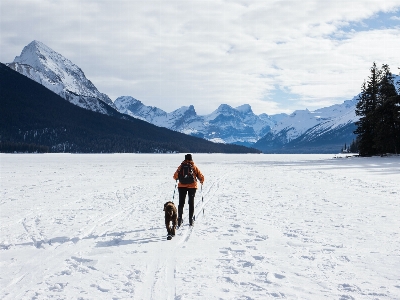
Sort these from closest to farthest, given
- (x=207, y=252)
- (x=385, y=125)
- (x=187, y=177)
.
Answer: (x=207, y=252), (x=187, y=177), (x=385, y=125)

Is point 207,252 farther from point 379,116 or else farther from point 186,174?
point 379,116

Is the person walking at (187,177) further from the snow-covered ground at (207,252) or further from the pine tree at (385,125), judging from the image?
the pine tree at (385,125)

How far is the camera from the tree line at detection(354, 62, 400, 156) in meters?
52.5

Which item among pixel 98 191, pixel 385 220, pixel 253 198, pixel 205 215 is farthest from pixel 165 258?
pixel 98 191

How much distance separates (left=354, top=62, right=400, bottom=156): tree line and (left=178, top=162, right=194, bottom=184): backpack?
49087mm

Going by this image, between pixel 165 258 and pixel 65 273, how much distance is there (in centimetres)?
194

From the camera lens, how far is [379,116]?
53.6m

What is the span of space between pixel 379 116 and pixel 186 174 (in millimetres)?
51229

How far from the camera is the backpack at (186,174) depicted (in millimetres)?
10508

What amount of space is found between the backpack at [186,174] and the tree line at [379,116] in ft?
161

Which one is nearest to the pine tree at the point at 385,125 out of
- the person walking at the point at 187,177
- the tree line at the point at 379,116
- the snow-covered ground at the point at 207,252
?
the tree line at the point at 379,116

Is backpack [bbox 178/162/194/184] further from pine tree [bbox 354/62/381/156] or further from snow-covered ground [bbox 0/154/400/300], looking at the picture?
pine tree [bbox 354/62/381/156]

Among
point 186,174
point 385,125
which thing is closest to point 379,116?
point 385,125

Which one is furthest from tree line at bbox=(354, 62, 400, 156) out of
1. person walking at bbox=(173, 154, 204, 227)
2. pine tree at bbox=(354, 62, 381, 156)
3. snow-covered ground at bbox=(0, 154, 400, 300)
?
person walking at bbox=(173, 154, 204, 227)
